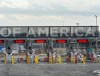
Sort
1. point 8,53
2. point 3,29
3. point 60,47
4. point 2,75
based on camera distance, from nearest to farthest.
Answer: point 2,75 → point 3,29 → point 8,53 → point 60,47

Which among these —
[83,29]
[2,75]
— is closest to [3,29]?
[83,29]

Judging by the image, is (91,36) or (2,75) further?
(91,36)

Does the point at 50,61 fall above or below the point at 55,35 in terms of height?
below

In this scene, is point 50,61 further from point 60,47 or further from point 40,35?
point 60,47

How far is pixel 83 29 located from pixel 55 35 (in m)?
3.37

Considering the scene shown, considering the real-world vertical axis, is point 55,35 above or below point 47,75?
above

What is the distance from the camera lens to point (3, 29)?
1757 inches

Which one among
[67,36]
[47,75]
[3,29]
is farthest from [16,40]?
[47,75]

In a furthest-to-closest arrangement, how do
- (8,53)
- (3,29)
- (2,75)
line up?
(8,53) < (3,29) < (2,75)

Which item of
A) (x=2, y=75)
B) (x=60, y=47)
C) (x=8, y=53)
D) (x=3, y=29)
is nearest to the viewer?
(x=2, y=75)

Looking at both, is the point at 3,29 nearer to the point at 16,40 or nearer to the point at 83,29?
the point at 16,40

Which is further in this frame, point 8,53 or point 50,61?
point 8,53

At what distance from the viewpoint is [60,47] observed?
72.9m

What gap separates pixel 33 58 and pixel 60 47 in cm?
2635
